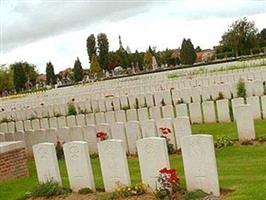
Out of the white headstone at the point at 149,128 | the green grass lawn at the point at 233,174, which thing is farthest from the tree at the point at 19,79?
the white headstone at the point at 149,128

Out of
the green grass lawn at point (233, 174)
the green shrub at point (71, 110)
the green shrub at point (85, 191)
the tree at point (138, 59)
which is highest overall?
the tree at point (138, 59)

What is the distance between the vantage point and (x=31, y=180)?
10.4m

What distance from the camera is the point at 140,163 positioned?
7.68m

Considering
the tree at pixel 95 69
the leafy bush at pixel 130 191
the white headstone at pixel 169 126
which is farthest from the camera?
the tree at pixel 95 69

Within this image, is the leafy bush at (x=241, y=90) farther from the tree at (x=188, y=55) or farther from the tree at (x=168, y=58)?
the tree at (x=168, y=58)

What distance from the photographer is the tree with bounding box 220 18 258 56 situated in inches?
2444

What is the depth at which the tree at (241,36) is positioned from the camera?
62.1 metres

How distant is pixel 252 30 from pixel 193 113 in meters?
51.0

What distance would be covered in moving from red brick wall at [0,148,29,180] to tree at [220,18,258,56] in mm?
53572

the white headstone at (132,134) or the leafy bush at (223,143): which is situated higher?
the white headstone at (132,134)

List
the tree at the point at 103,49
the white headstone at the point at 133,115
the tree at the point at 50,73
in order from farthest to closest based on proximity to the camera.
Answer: the tree at the point at 50,73 < the tree at the point at 103,49 < the white headstone at the point at 133,115

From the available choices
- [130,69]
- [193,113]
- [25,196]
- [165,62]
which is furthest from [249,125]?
[165,62]

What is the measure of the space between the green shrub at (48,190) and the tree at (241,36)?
2183 inches

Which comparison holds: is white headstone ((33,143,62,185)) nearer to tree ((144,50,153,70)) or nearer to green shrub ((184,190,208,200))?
green shrub ((184,190,208,200))
